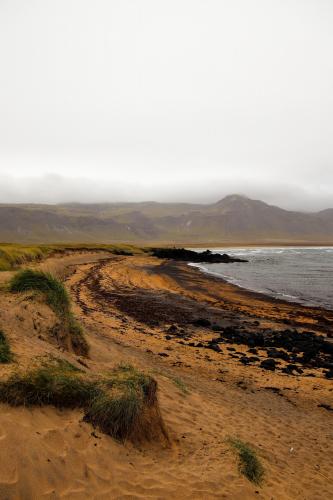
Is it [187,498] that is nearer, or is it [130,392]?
[187,498]

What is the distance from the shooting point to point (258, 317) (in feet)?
68.6

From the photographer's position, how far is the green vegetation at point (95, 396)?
542 cm

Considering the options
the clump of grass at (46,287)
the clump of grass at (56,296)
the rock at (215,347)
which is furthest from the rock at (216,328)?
the clump of grass at (46,287)

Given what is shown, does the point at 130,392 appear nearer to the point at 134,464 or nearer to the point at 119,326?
the point at 134,464

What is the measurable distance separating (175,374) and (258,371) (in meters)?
3.22

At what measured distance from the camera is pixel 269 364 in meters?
12.7

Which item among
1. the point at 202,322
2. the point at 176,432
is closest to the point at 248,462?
the point at 176,432

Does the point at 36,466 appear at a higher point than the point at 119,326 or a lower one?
higher

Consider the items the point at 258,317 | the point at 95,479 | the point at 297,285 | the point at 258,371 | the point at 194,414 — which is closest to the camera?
the point at 95,479

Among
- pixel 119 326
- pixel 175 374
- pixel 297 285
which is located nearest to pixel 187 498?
pixel 175 374

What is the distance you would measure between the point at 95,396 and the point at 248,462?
111 inches

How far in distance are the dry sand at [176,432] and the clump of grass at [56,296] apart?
0.38m

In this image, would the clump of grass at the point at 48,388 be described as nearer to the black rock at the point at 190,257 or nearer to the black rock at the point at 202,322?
the black rock at the point at 202,322

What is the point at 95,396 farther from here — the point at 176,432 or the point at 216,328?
the point at 216,328
